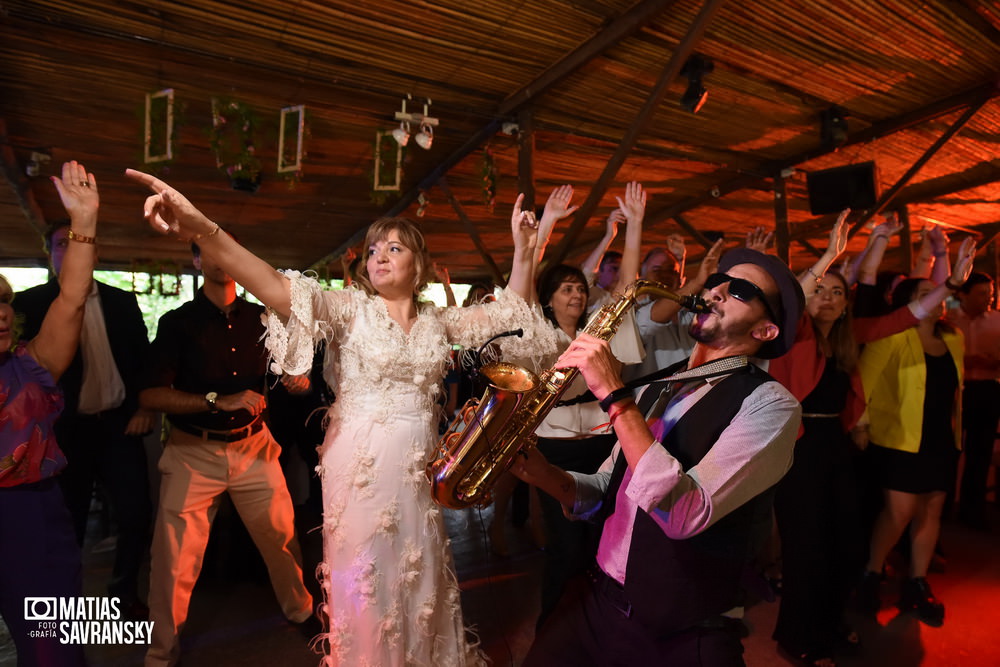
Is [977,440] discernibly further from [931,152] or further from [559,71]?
[559,71]

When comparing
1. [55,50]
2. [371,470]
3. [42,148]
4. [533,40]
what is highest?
[533,40]

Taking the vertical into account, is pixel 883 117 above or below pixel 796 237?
above

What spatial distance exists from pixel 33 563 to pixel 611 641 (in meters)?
2.15

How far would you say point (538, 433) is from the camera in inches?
127

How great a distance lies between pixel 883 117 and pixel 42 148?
764 centimetres

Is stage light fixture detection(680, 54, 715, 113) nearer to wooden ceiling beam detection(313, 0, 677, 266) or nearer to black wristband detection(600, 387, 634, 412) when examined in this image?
wooden ceiling beam detection(313, 0, 677, 266)

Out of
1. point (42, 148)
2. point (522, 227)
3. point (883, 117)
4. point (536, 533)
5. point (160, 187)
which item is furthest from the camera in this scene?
point (883, 117)

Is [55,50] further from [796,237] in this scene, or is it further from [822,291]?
[796,237]

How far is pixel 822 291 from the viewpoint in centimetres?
331

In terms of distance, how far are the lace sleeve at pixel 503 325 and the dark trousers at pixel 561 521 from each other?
32.6 inches

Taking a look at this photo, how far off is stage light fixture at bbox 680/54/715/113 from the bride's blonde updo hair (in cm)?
276

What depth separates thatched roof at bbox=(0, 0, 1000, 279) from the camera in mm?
3600

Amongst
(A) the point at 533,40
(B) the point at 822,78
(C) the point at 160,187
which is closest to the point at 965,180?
(B) the point at 822,78

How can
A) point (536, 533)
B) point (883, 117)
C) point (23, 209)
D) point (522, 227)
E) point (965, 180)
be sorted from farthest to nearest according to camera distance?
point (965, 180) < point (23, 209) < point (883, 117) < point (536, 533) < point (522, 227)
